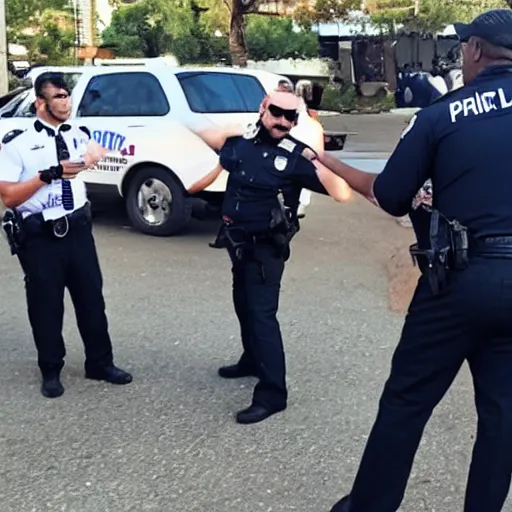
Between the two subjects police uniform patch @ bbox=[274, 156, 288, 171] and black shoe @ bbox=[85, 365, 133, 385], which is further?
black shoe @ bbox=[85, 365, 133, 385]

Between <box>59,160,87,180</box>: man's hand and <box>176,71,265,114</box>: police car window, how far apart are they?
4.40m

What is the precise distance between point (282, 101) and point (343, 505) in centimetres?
193

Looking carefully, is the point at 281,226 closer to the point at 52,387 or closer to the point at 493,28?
the point at 52,387

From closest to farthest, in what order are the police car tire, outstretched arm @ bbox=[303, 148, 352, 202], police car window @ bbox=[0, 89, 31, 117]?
1. outstretched arm @ bbox=[303, 148, 352, 202]
2. the police car tire
3. police car window @ bbox=[0, 89, 31, 117]

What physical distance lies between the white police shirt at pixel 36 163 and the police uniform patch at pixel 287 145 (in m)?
1.13

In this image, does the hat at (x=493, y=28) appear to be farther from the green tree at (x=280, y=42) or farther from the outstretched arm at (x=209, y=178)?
the green tree at (x=280, y=42)

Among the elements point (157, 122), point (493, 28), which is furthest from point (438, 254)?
point (157, 122)

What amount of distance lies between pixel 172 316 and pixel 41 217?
6.09ft

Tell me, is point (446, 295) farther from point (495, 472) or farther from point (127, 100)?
point (127, 100)

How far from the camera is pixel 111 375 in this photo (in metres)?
4.97

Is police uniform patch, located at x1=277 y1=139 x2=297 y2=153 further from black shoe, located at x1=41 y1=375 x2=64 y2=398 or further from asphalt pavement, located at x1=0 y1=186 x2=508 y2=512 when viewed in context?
black shoe, located at x1=41 y1=375 x2=64 y2=398

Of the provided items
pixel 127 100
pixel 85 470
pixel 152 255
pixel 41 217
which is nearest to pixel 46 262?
pixel 41 217

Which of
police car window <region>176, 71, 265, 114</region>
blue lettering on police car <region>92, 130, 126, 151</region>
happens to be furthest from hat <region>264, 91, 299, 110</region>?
blue lettering on police car <region>92, 130, 126, 151</region>

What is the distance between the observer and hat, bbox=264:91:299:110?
4277 mm
